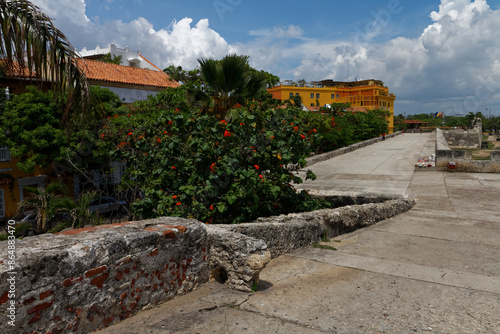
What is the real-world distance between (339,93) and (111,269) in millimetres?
66928

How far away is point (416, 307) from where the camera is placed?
3188 millimetres

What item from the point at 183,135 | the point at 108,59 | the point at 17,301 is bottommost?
the point at 17,301

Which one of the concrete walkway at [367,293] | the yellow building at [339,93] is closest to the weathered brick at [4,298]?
the concrete walkway at [367,293]

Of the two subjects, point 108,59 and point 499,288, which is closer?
point 499,288

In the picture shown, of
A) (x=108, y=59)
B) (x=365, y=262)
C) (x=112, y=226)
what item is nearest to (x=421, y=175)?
(x=365, y=262)

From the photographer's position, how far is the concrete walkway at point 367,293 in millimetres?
2742

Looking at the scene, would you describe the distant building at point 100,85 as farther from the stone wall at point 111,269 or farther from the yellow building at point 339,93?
the yellow building at point 339,93

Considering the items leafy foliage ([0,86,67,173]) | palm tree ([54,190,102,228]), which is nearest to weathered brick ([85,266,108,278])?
palm tree ([54,190,102,228])

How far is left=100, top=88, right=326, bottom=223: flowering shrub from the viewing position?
5.46m

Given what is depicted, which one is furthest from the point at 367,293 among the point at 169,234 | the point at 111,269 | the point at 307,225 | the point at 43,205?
the point at 43,205

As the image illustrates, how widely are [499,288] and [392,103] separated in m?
72.3

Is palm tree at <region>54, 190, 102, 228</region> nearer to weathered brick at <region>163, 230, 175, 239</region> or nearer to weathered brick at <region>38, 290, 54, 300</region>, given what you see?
weathered brick at <region>163, 230, 175, 239</region>

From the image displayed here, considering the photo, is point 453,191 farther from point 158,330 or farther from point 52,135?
point 52,135

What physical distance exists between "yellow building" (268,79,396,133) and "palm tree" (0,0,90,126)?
54568 mm
